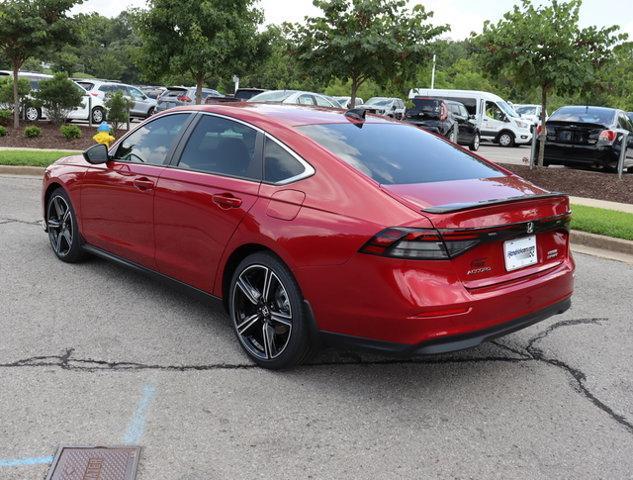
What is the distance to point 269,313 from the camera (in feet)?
13.2

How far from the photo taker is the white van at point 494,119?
88.4 feet

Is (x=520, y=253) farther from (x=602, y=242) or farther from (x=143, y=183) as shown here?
(x=602, y=242)

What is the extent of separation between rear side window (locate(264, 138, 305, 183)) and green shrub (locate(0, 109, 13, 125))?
16878mm

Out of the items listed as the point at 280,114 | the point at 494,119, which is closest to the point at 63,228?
the point at 280,114

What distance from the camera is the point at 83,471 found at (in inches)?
115

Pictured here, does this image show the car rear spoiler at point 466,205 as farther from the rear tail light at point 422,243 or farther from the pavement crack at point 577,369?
the pavement crack at point 577,369

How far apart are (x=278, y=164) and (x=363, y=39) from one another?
11191 mm

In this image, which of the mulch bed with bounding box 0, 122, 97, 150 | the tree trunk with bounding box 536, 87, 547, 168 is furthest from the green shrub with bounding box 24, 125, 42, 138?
the tree trunk with bounding box 536, 87, 547, 168

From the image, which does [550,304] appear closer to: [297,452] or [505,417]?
[505,417]

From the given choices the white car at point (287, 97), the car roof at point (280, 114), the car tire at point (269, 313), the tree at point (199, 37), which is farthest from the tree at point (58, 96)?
the car tire at point (269, 313)

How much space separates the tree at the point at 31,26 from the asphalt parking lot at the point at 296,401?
13.8 m

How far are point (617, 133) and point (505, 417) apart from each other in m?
12.5

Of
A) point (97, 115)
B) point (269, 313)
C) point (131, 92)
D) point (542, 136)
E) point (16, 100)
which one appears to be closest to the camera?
point (269, 313)

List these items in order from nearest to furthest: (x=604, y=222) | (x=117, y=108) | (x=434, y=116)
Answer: (x=604, y=222)
(x=117, y=108)
(x=434, y=116)
